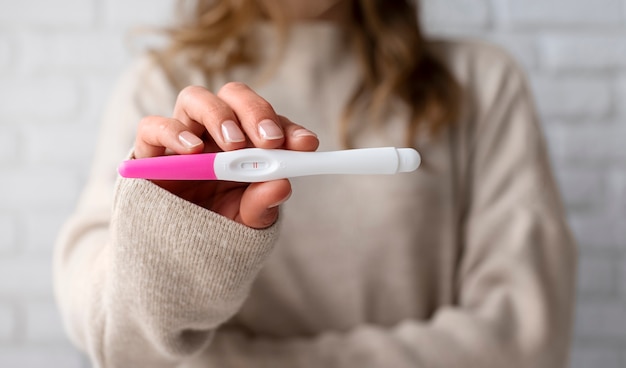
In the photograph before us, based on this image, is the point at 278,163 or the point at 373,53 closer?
the point at 278,163

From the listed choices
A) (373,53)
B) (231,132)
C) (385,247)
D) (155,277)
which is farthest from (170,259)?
(373,53)

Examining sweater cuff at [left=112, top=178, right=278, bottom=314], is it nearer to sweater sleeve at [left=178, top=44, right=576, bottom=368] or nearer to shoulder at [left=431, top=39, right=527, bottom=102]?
sweater sleeve at [left=178, top=44, right=576, bottom=368]

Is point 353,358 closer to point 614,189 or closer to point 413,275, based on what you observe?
point 413,275

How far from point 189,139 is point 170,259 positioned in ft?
0.36

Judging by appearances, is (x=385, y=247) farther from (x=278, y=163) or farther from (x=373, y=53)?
(x=278, y=163)

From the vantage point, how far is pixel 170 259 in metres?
0.41

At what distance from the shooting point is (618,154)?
0.93 meters

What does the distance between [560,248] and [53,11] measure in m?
0.76

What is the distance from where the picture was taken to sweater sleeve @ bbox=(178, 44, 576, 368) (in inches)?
23.2

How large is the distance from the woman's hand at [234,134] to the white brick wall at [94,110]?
23.8 inches

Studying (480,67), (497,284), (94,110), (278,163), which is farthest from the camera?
(94,110)

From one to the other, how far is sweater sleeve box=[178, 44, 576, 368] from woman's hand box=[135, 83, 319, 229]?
259mm

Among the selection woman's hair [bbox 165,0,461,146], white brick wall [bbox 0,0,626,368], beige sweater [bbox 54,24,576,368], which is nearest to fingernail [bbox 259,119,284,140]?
beige sweater [bbox 54,24,576,368]

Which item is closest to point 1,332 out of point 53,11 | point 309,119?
point 53,11
